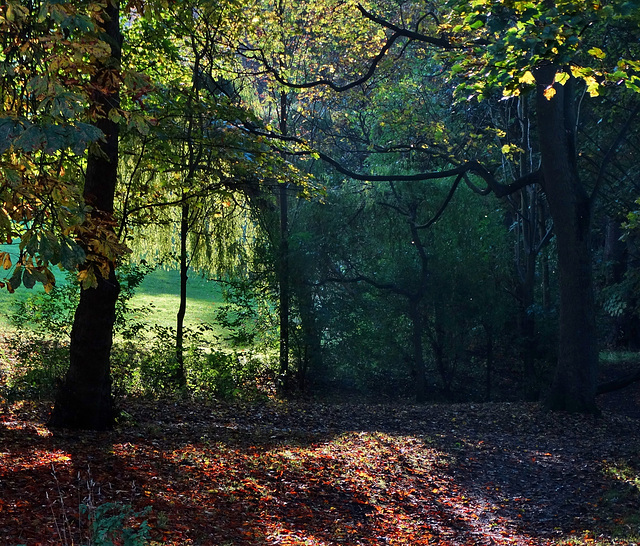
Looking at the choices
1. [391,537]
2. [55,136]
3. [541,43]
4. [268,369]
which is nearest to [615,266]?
[268,369]

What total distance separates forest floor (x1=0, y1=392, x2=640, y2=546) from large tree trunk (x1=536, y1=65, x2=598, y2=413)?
2.86 ft

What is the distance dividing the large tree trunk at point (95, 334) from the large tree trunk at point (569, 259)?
748 cm

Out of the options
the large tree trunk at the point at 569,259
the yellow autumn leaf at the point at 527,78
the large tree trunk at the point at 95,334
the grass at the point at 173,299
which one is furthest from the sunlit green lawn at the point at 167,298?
the yellow autumn leaf at the point at 527,78

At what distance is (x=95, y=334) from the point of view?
723 cm

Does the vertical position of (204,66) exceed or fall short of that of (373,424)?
it exceeds it

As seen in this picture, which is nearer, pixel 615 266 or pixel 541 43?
pixel 541 43

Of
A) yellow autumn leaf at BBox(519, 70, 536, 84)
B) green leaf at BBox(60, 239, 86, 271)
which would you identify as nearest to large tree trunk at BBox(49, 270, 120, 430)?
green leaf at BBox(60, 239, 86, 271)

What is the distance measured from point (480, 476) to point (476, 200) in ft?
29.8

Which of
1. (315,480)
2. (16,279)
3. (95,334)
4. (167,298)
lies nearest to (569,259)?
(315,480)

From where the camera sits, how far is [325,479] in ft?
23.0

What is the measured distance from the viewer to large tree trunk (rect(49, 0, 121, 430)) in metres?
7.03

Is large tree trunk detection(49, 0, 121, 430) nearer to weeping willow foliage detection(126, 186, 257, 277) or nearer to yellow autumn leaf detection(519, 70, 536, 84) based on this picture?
yellow autumn leaf detection(519, 70, 536, 84)

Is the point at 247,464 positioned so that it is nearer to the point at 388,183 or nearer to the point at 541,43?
the point at 541,43

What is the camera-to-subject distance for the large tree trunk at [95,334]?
23.1 ft
